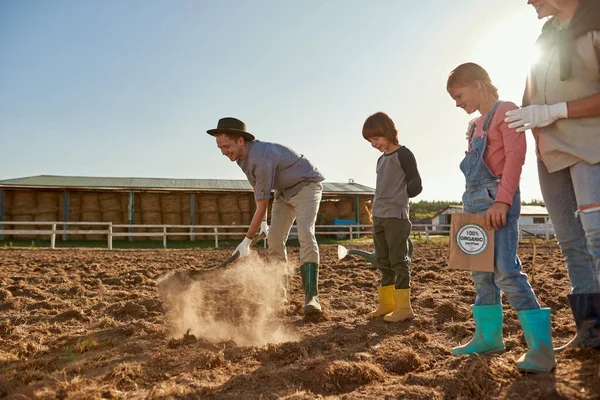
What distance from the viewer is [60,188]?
63.6ft

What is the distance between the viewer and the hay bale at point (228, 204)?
71.9ft

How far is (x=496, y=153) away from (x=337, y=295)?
2.91 m

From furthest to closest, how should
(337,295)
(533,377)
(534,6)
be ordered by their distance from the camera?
1. (337,295)
2. (534,6)
3. (533,377)

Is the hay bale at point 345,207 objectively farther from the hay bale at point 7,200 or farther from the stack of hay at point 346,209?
the hay bale at point 7,200

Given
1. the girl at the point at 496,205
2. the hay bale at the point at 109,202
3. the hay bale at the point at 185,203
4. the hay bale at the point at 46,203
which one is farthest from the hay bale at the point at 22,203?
the girl at the point at 496,205

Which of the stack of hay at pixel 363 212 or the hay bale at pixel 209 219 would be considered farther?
the stack of hay at pixel 363 212

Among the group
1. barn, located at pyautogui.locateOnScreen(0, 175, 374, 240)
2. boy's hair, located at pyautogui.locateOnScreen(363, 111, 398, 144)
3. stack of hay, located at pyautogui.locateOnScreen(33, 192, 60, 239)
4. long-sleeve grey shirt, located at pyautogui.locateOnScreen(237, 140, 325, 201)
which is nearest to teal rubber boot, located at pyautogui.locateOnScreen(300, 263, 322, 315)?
long-sleeve grey shirt, located at pyautogui.locateOnScreen(237, 140, 325, 201)

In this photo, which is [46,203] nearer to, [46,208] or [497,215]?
[46,208]

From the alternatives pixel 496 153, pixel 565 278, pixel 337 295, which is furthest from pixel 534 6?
pixel 565 278

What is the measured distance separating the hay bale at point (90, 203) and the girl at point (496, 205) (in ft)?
68.6

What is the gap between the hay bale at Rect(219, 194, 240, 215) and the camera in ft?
71.9

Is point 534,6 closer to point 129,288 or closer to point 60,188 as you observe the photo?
point 129,288

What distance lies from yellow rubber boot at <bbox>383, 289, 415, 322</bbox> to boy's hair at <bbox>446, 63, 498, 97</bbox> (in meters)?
1.77

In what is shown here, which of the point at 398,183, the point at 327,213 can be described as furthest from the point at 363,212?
the point at 398,183
